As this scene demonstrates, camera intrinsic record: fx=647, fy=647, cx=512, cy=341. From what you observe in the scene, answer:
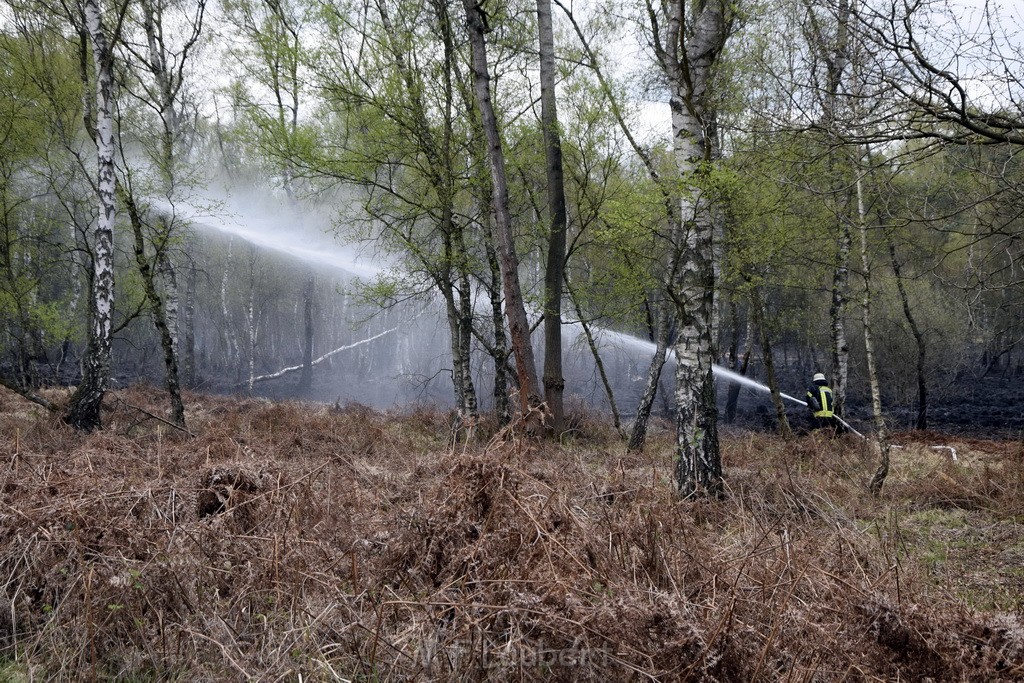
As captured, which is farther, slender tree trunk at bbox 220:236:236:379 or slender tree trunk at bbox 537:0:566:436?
slender tree trunk at bbox 220:236:236:379

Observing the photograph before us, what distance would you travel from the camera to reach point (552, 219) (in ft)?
36.9

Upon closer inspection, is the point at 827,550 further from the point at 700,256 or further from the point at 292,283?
the point at 292,283

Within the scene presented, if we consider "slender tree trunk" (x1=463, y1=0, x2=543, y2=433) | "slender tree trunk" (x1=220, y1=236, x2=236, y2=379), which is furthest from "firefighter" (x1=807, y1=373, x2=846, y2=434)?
"slender tree trunk" (x1=220, y1=236, x2=236, y2=379)

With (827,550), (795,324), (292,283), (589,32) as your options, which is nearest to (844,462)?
(827,550)

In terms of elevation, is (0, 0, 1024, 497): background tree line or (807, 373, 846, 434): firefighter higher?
(0, 0, 1024, 497): background tree line

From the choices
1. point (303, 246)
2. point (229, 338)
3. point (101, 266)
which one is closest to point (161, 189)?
point (101, 266)

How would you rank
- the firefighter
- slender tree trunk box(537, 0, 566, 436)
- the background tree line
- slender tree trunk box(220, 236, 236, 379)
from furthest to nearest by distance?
slender tree trunk box(220, 236, 236, 379)
the firefighter
slender tree trunk box(537, 0, 566, 436)
the background tree line

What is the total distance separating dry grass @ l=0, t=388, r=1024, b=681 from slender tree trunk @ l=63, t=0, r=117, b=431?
146 inches

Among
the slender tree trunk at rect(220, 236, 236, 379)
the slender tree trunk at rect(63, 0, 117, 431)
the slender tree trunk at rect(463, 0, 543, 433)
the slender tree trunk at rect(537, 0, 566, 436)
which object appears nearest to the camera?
the slender tree trunk at rect(63, 0, 117, 431)

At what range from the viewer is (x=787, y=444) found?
10.3 m

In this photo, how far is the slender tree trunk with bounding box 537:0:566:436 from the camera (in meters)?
11.1

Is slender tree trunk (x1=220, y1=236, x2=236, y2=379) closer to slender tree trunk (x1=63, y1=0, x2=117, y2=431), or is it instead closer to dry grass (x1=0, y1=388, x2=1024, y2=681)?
slender tree trunk (x1=63, y1=0, x2=117, y2=431)

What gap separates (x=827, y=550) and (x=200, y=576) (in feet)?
12.0

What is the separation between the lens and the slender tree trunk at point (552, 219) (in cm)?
1110
